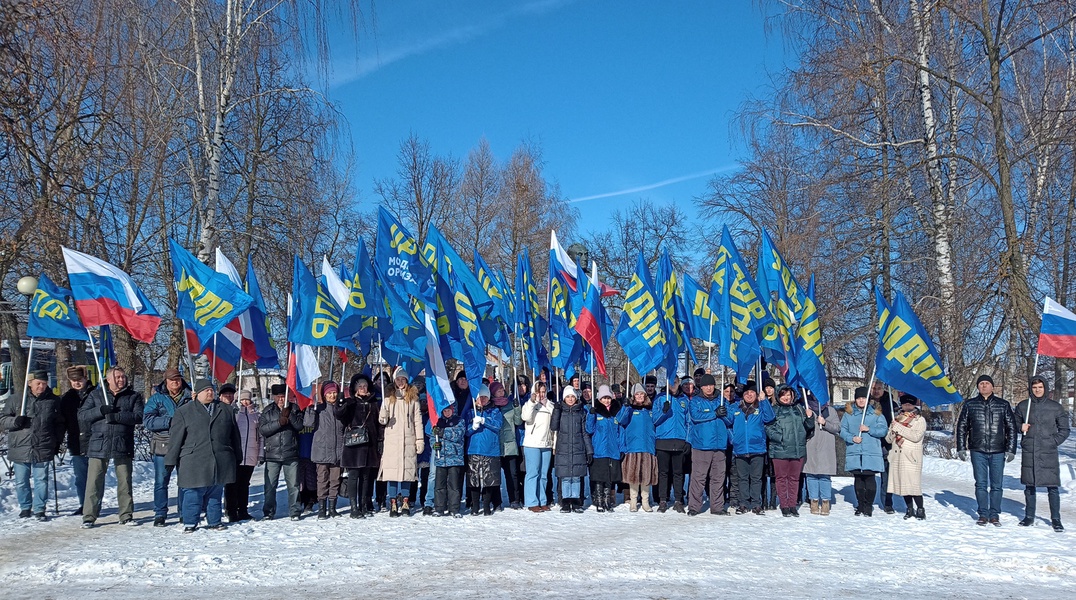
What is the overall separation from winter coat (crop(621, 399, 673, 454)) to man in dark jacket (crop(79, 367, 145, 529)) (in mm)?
5933

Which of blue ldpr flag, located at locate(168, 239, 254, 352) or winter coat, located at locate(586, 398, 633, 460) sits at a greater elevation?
blue ldpr flag, located at locate(168, 239, 254, 352)

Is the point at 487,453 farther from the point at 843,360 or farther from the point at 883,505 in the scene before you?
the point at 843,360

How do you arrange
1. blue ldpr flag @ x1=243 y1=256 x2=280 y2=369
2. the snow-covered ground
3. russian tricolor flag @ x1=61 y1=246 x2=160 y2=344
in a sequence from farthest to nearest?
blue ldpr flag @ x1=243 y1=256 x2=280 y2=369
russian tricolor flag @ x1=61 y1=246 x2=160 y2=344
the snow-covered ground

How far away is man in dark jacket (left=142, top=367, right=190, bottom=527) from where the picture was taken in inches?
376

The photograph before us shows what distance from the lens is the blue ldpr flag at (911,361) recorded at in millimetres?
10664

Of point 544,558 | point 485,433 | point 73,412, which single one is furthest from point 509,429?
point 73,412

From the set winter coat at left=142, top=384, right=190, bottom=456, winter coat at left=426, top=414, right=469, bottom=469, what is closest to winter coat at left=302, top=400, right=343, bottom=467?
winter coat at left=426, top=414, right=469, bottom=469

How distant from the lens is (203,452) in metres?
9.12

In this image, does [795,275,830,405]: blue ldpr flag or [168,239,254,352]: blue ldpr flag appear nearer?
[168,239,254,352]: blue ldpr flag

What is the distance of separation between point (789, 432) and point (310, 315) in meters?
6.30

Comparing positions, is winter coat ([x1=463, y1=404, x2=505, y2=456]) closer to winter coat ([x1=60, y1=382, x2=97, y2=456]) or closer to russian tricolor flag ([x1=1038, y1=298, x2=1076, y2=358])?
winter coat ([x1=60, y1=382, x2=97, y2=456])

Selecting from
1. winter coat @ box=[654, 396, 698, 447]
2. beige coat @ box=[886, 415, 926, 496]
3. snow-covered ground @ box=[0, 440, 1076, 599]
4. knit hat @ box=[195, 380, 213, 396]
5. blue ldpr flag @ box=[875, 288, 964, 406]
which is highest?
blue ldpr flag @ box=[875, 288, 964, 406]

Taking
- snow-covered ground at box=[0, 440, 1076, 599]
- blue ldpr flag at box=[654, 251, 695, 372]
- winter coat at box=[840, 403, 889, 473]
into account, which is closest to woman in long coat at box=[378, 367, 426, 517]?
snow-covered ground at box=[0, 440, 1076, 599]

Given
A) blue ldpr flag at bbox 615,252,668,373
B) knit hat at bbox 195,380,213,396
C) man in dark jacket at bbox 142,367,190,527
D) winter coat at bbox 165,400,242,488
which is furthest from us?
blue ldpr flag at bbox 615,252,668,373
